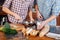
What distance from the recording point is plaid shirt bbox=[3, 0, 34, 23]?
2.02m

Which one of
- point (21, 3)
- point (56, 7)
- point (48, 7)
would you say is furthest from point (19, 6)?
point (56, 7)

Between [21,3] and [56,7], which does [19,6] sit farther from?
[56,7]

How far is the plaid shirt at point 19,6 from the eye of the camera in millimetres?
2021

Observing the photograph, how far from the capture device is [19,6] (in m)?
2.07

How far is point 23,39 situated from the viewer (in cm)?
136

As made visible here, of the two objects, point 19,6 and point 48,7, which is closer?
point 48,7

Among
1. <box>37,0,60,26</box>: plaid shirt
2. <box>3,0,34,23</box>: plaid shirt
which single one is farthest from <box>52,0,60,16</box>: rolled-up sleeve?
<box>3,0,34,23</box>: plaid shirt

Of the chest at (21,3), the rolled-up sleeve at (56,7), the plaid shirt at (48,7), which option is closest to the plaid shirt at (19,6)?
the chest at (21,3)

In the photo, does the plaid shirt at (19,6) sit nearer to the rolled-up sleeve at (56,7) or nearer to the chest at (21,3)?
the chest at (21,3)

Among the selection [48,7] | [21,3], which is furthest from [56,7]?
[21,3]

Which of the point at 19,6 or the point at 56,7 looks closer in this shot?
the point at 56,7

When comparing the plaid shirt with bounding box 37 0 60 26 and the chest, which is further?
the chest

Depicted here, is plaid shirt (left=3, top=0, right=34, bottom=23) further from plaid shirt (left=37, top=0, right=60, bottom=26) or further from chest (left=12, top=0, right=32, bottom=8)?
plaid shirt (left=37, top=0, right=60, bottom=26)

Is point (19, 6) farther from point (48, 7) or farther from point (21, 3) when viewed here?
point (48, 7)
